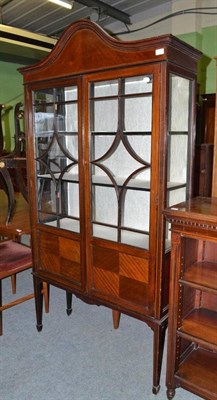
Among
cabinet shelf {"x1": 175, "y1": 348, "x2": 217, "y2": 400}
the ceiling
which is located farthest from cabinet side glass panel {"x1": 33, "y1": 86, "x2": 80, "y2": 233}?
the ceiling

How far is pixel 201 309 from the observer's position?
6.05 feet

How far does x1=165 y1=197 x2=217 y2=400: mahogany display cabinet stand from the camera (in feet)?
4.86

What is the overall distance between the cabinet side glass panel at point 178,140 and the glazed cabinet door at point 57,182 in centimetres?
58

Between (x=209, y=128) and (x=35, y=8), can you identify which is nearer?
(x=209, y=128)

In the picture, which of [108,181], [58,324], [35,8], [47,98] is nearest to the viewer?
[108,181]

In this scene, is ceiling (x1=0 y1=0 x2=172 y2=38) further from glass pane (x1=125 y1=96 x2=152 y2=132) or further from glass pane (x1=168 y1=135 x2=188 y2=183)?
glass pane (x1=168 y1=135 x2=188 y2=183)

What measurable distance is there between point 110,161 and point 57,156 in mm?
377

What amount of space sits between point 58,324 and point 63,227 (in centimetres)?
86

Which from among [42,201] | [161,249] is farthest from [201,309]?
[42,201]

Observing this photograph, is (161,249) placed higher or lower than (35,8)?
lower

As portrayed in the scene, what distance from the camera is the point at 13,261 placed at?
249 centimetres

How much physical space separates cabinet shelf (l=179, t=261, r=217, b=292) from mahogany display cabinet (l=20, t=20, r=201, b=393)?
0.43 ft

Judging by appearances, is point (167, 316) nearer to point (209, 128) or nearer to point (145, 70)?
point (145, 70)

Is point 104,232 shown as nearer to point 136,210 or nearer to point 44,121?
point 136,210
